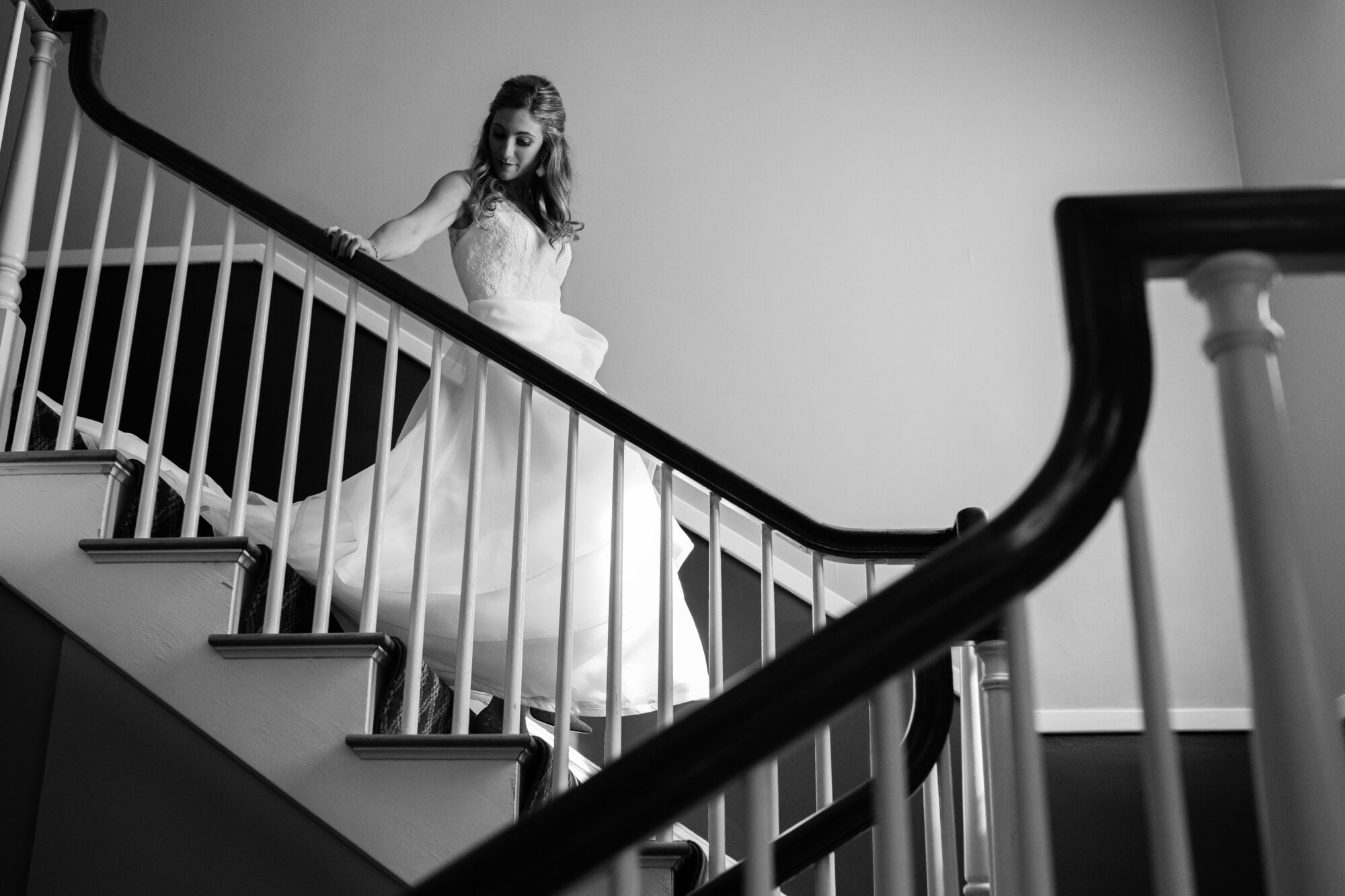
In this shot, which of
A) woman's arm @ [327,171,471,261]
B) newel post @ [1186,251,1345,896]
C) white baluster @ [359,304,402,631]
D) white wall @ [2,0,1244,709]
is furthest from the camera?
white wall @ [2,0,1244,709]

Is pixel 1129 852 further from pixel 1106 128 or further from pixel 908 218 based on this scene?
pixel 1106 128

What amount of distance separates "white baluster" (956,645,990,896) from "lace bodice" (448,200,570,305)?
1630 millimetres

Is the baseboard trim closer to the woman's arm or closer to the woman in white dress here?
the woman in white dress

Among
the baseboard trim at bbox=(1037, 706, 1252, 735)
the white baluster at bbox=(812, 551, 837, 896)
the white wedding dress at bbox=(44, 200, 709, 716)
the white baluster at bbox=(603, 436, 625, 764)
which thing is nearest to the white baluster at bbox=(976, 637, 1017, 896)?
the white baluster at bbox=(812, 551, 837, 896)

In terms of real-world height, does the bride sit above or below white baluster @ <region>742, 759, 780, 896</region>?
above

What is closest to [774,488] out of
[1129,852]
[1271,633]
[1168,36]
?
[1129,852]

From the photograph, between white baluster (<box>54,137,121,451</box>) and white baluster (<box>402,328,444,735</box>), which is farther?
white baluster (<box>54,137,121,451</box>)

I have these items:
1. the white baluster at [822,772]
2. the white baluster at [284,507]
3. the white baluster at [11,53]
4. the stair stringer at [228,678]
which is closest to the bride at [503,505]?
the white baluster at [284,507]

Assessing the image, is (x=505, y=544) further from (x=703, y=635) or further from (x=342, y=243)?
(x=703, y=635)

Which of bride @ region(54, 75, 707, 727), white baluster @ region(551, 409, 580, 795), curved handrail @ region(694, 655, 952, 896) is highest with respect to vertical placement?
bride @ region(54, 75, 707, 727)

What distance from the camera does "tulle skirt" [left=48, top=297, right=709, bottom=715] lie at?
2.57m

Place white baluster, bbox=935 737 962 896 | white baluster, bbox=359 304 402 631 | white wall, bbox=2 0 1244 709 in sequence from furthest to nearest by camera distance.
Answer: white wall, bbox=2 0 1244 709
white baluster, bbox=359 304 402 631
white baluster, bbox=935 737 962 896

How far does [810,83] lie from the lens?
439cm

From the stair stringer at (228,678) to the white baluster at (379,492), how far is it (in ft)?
0.31
